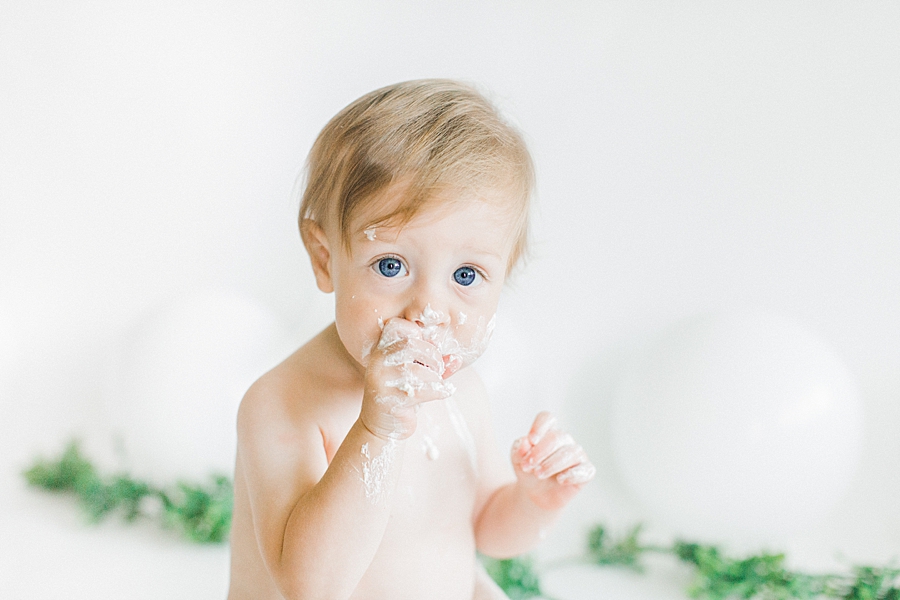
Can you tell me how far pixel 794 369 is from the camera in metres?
1.29

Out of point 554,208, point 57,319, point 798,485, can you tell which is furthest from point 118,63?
point 798,485

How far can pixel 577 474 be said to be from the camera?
89 cm

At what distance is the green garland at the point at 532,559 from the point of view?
1366 mm

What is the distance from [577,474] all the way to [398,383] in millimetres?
280

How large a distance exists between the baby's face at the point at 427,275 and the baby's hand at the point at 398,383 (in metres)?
0.02

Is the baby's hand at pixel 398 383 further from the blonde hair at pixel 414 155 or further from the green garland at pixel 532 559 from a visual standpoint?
the green garland at pixel 532 559

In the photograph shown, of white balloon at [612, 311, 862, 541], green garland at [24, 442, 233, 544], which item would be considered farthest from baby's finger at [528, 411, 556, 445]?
green garland at [24, 442, 233, 544]

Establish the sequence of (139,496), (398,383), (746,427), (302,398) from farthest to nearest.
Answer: (139,496), (746,427), (302,398), (398,383)

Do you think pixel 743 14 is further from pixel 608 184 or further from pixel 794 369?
pixel 794 369

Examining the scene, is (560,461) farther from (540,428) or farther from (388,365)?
(388,365)

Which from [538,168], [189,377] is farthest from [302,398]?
[538,168]

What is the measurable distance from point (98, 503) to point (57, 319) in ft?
1.57

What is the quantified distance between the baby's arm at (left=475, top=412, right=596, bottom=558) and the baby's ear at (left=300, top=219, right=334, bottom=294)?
0.27m

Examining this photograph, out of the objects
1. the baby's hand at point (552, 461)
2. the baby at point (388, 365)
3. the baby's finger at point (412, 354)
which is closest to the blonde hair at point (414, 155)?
the baby at point (388, 365)
